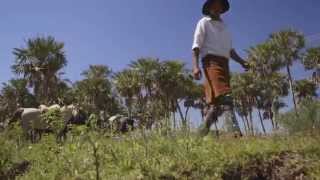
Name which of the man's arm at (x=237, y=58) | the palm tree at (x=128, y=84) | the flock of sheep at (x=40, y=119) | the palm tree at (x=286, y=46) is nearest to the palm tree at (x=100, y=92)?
the palm tree at (x=128, y=84)

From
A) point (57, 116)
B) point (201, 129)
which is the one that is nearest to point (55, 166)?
point (57, 116)

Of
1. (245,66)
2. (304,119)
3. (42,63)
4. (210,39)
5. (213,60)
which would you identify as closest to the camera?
(304,119)

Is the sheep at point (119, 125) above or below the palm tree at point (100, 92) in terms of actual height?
below

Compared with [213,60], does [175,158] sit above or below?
below

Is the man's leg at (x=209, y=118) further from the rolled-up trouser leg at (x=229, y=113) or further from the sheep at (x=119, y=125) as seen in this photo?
the sheep at (x=119, y=125)

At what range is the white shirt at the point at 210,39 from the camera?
6.03 meters

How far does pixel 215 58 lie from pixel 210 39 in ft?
0.84

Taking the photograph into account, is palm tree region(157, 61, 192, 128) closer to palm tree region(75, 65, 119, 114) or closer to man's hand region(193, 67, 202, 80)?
palm tree region(75, 65, 119, 114)

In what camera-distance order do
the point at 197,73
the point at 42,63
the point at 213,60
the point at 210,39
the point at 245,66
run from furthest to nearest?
the point at 42,63 → the point at 245,66 → the point at 210,39 → the point at 213,60 → the point at 197,73

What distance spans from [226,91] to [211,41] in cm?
72

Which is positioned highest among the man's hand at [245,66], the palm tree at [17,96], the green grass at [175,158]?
the palm tree at [17,96]

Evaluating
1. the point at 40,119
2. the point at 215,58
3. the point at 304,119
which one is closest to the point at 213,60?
the point at 215,58

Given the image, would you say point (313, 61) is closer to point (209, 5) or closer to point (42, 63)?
point (42, 63)

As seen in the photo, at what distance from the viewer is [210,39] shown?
6086 mm
